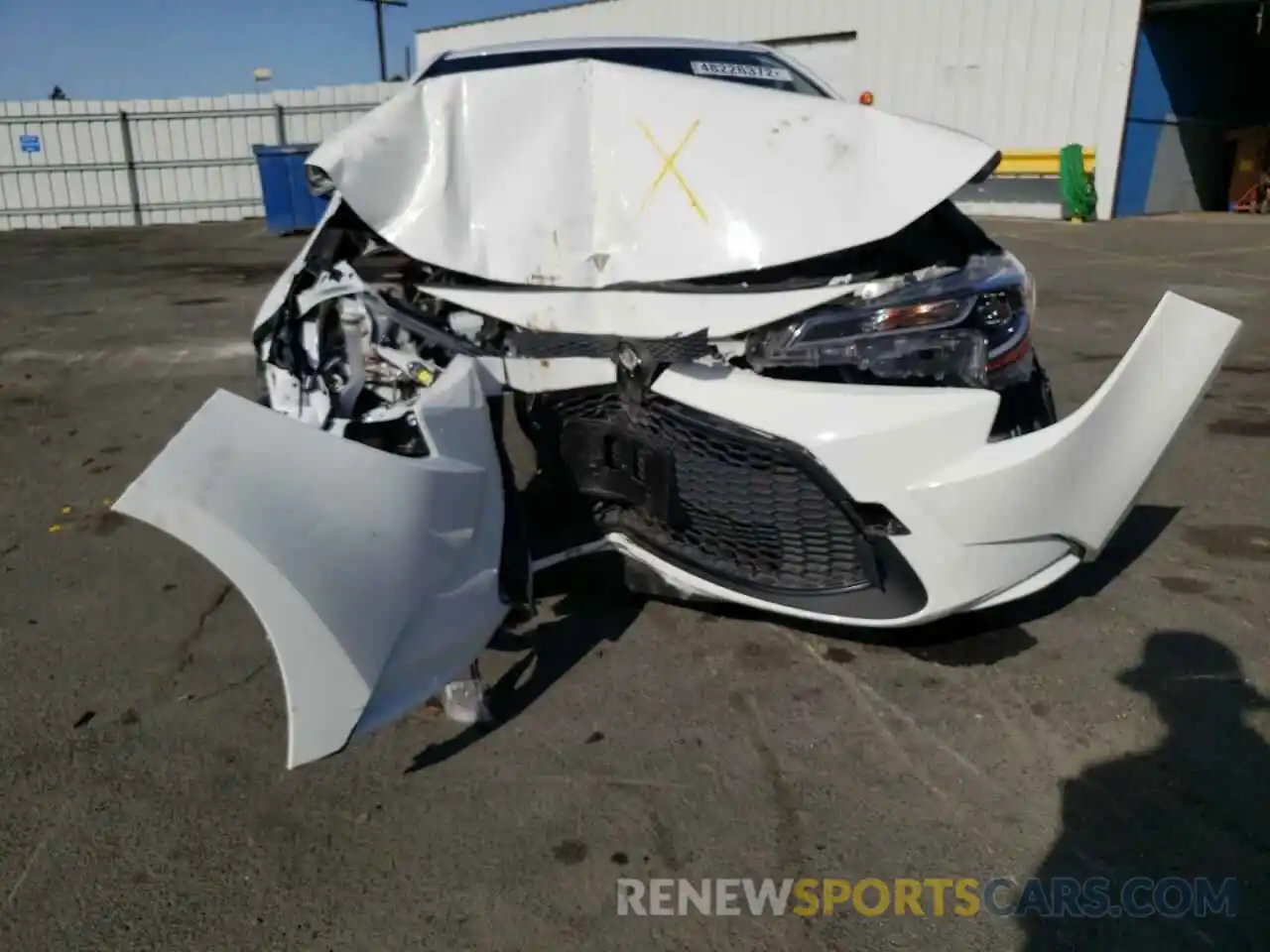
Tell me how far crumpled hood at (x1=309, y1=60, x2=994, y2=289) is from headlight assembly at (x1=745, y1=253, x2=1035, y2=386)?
0.18 meters

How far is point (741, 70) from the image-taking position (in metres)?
3.94

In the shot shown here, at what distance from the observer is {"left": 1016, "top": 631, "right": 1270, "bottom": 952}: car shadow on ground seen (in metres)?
1.95

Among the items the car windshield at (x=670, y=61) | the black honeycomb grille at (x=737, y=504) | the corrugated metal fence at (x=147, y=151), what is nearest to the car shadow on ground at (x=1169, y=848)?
the black honeycomb grille at (x=737, y=504)

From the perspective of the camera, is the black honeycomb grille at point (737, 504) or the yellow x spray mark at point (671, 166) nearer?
the black honeycomb grille at point (737, 504)

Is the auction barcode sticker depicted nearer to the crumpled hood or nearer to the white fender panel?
the crumpled hood

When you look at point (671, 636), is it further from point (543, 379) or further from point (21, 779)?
point (21, 779)

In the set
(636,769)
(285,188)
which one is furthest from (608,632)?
(285,188)

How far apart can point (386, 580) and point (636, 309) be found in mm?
1043

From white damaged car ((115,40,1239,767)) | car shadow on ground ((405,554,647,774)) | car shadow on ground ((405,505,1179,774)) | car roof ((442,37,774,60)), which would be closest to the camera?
white damaged car ((115,40,1239,767))

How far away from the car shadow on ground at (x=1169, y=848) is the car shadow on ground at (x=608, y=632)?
1.80 feet

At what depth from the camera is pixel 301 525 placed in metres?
2.08

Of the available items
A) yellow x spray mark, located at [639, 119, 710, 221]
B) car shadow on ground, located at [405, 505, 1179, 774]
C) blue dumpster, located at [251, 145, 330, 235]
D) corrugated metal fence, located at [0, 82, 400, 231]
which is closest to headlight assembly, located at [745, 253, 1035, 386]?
yellow x spray mark, located at [639, 119, 710, 221]

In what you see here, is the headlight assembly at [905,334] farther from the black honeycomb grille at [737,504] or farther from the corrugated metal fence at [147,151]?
the corrugated metal fence at [147,151]

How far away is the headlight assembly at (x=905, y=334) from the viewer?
255 centimetres
